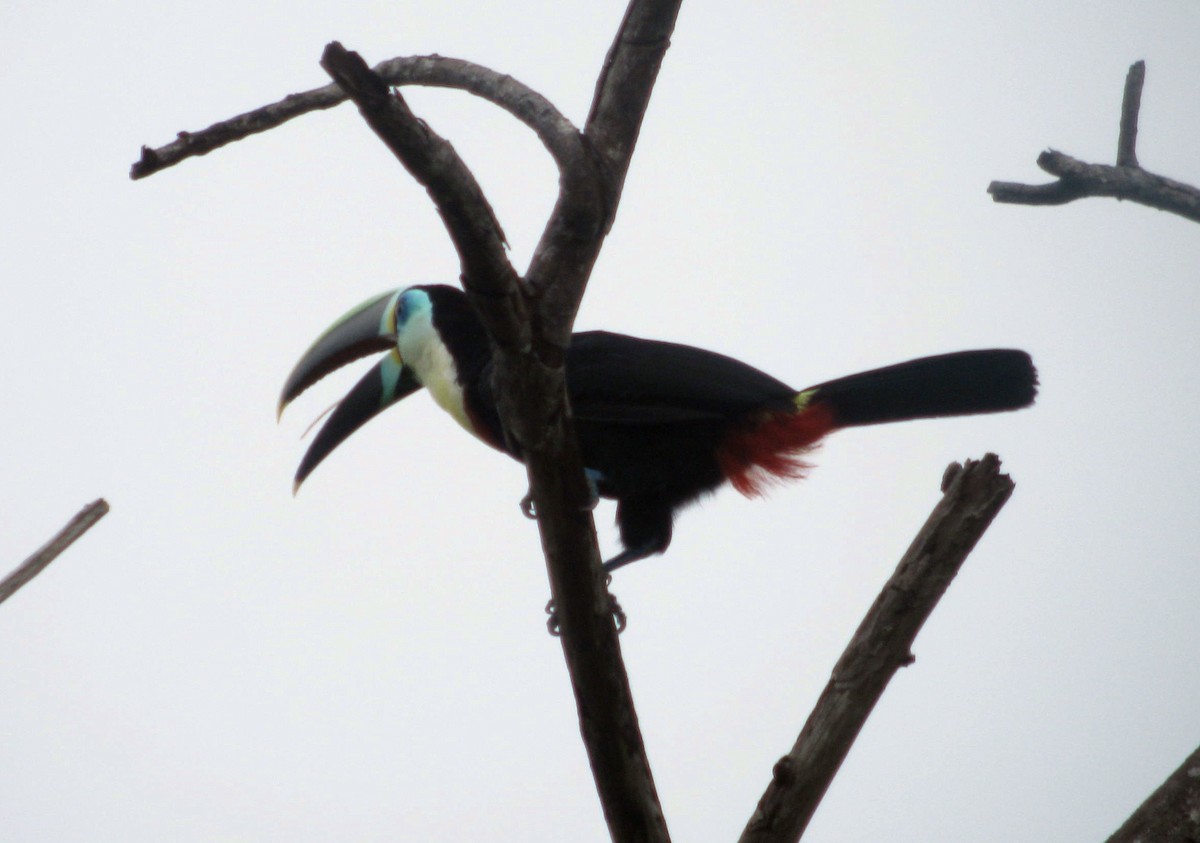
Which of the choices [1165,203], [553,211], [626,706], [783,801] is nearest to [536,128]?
[553,211]

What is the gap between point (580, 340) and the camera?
3711 mm

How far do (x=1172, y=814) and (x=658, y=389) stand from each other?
5.94 ft

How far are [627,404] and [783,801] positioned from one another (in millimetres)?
1388

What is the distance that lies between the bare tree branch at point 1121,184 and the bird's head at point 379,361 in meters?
1.94

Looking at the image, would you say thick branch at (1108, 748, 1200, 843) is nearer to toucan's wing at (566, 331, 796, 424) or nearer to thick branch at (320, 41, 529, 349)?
thick branch at (320, 41, 529, 349)

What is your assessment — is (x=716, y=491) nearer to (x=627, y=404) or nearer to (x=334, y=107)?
(x=627, y=404)

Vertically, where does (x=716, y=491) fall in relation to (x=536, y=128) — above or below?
below

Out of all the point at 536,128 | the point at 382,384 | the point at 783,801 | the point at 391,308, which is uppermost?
the point at 391,308

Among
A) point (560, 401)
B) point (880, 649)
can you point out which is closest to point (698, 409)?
point (880, 649)

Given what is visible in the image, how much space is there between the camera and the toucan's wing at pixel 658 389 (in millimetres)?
3426

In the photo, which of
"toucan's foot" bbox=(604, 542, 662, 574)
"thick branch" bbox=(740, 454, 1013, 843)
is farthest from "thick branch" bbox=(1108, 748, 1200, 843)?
"toucan's foot" bbox=(604, 542, 662, 574)

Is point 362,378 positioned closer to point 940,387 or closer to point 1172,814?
point 940,387

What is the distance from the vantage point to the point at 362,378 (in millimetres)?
4383

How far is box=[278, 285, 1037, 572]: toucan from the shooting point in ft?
11.0
